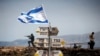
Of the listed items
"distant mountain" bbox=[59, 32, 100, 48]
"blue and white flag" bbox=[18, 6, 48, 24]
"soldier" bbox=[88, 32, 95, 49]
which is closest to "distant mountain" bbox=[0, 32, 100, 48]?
"distant mountain" bbox=[59, 32, 100, 48]

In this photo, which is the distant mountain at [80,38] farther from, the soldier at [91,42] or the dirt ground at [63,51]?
the dirt ground at [63,51]

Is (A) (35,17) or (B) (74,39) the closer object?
(A) (35,17)

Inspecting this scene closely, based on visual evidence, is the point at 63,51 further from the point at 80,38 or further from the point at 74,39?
the point at 80,38

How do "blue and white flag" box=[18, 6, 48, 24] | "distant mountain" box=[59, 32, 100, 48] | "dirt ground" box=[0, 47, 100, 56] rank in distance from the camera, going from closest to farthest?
1. "blue and white flag" box=[18, 6, 48, 24]
2. "dirt ground" box=[0, 47, 100, 56]
3. "distant mountain" box=[59, 32, 100, 48]

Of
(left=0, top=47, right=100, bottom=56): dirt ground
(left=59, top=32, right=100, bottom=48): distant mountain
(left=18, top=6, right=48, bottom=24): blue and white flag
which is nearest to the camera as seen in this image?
(left=18, top=6, right=48, bottom=24): blue and white flag

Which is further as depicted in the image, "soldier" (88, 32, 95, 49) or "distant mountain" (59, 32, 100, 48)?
"distant mountain" (59, 32, 100, 48)

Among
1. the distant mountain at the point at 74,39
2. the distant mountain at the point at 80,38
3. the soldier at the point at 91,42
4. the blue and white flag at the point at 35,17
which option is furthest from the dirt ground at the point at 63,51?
the blue and white flag at the point at 35,17

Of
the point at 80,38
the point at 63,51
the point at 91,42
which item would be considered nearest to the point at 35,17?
the point at 63,51

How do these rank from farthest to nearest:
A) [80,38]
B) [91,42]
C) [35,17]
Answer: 1. [80,38]
2. [91,42]
3. [35,17]

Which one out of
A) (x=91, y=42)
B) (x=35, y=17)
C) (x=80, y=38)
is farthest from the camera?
(x=80, y=38)

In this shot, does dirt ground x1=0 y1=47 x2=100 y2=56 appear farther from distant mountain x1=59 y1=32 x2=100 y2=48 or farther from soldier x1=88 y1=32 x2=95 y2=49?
distant mountain x1=59 y1=32 x2=100 y2=48

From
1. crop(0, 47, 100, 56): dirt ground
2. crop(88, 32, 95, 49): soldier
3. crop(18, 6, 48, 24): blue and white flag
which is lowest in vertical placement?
crop(0, 47, 100, 56): dirt ground

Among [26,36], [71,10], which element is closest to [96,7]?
[71,10]

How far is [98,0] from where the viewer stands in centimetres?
1396
